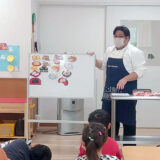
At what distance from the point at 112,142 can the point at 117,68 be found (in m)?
1.42

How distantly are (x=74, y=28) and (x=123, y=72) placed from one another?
7.29ft

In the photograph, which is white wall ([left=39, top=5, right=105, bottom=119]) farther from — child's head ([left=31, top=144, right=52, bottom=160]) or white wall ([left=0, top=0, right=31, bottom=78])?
child's head ([left=31, top=144, right=52, bottom=160])

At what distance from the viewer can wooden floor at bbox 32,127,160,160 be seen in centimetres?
397

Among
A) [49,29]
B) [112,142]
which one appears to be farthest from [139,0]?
[112,142]

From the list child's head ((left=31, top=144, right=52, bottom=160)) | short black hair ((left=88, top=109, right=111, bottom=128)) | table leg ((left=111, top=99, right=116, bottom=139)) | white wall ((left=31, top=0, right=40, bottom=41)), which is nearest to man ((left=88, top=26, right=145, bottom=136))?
table leg ((left=111, top=99, right=116, bottom=139))

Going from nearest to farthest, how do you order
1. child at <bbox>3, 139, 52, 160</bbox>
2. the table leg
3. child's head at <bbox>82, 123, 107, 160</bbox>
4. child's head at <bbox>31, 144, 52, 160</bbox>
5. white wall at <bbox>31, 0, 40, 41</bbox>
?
child's head at <bbox>82, 123, 107, 160</bbox>, child at <bbox>3, 139, 52, 160</bbox>, child's head at <bbox>31, 144, 52, 160</bbox>, the table leg, white wall at <bbox>31, 0, 40, 41</bbox>

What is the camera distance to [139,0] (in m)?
5.43

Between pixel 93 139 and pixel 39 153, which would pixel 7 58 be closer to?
pixel 39 153

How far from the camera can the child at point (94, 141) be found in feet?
6.24

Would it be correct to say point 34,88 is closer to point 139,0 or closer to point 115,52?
point 115,52

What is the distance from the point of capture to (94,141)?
1.94 m

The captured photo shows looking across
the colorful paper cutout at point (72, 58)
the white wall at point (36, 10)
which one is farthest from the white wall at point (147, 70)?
the colorful paper cutout at point (72, 58)

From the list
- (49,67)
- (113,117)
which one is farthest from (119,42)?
(49,67)

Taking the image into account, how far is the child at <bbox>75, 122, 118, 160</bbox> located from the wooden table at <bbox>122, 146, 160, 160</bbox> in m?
0.09
